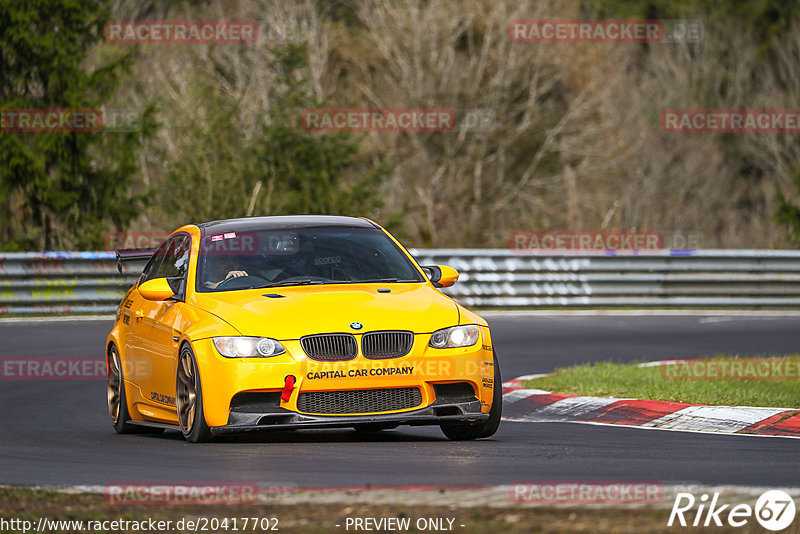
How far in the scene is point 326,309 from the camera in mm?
8867

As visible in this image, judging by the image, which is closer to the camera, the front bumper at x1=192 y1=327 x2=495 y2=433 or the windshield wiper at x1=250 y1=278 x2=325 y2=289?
the front bumper at x1=192 y1=327 x2=495 y2=433

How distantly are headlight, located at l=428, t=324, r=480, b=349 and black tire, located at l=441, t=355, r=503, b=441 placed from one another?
0.23m

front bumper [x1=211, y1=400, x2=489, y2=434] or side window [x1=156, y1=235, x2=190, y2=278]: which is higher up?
side window [x1=156, y1=235, x2=190, y2=278]

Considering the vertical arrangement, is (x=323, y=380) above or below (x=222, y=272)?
below

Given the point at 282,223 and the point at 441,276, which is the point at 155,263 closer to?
the point at 282,223

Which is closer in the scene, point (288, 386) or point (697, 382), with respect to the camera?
point (288, 386)

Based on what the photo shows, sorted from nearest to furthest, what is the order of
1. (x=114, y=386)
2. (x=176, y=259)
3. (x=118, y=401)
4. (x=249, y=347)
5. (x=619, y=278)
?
(x=249, y=347)
(x=176, y=259)
(x=118, y=401)
(x=114, y=386)
(x=619, y=278)

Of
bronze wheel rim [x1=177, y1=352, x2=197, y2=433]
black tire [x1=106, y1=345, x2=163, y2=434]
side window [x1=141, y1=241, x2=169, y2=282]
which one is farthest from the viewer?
side window [x1=141, y1=241, x2=169, y2=282]

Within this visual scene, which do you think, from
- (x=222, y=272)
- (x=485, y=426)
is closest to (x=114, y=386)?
(x=222, y=272)

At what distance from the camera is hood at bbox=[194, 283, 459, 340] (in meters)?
8.73

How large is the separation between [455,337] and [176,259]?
2.59m

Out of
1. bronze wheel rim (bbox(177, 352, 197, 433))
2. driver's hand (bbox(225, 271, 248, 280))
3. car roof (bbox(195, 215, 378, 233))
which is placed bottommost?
bronze wheel rim (bbox(177, 352, 197, 433))

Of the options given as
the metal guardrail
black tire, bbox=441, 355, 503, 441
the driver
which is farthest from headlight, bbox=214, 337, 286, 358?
the metal guardrail

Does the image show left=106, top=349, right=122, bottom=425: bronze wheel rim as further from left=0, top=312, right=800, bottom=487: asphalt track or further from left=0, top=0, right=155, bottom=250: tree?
left=0, top=0, right=155, bottom=250: tree
